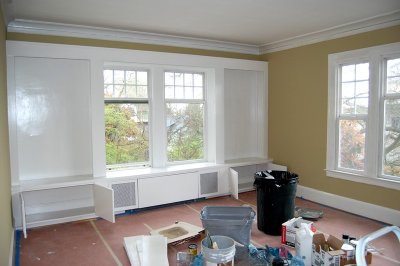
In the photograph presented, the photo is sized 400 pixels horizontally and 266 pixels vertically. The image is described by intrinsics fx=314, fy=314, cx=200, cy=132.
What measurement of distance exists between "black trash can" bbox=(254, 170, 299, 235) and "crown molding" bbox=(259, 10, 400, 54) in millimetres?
2387

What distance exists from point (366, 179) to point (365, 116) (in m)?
0.91

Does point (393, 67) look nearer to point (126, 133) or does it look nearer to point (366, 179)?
point (366, 179)

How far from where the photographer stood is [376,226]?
4.20 m

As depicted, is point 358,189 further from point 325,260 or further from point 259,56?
point 259,56

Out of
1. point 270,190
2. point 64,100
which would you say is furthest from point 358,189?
point 64,100

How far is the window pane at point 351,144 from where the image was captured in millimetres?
4648

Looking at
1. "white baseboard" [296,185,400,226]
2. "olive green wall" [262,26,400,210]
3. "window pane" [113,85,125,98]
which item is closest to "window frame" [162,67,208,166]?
"window pane" [113,85,125,98]

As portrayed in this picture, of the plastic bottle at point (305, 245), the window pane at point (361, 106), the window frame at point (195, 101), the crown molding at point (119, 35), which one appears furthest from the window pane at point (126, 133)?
the window pane at point (361, 106)

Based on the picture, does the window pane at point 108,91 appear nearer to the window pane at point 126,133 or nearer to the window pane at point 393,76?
the window pane at point 126,133

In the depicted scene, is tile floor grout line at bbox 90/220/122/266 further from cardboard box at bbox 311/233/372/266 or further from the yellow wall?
the yellow wall

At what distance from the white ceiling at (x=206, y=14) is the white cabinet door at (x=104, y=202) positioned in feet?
7.43

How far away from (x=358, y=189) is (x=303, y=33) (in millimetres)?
2579

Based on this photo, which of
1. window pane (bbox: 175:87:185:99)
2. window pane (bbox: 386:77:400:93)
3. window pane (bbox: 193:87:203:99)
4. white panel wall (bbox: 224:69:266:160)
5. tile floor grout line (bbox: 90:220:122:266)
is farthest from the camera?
white panel wall (bbox: 224:69:266:160)

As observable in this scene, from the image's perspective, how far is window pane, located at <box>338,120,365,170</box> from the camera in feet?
15.3
